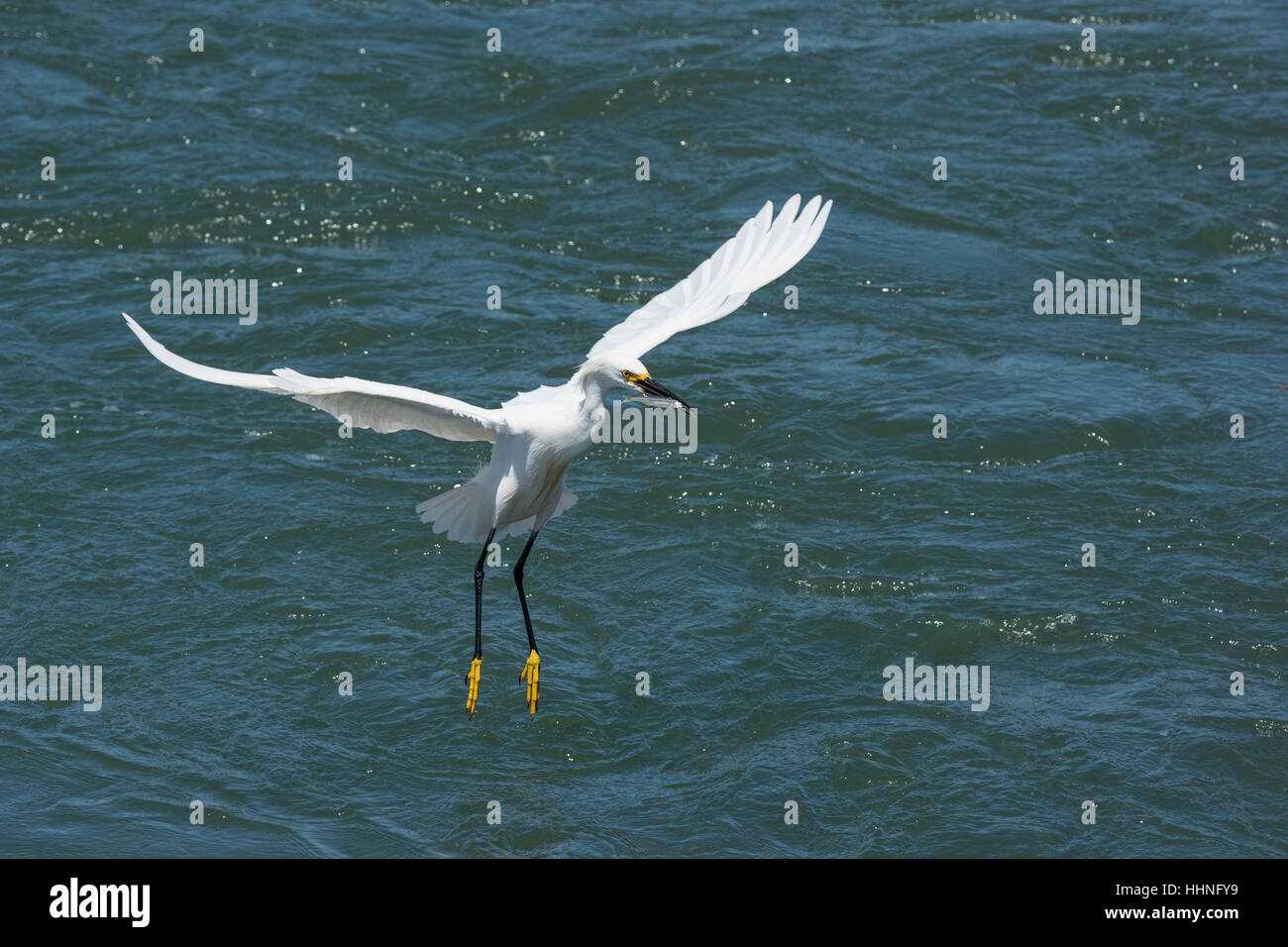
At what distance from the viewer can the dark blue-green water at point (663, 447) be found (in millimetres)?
10055

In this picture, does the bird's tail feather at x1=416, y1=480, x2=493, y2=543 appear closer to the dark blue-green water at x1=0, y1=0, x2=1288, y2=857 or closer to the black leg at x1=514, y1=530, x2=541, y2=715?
the black leg at x1=514, y1=530, x2=541, y2=715

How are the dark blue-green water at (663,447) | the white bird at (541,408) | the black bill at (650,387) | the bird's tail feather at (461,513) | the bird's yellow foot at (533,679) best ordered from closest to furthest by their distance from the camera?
the black bill at (650,387), the white bird at (541,408), the dark blue-green water at (663,447), the bird's yellow foot at (533,679), the bird's tail feather at (461,513)

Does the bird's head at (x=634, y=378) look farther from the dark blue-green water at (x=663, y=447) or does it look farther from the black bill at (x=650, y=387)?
the dark blue-green water at (x=663, y=447)

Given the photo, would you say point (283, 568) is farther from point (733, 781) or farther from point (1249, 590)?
point (1249, 590)

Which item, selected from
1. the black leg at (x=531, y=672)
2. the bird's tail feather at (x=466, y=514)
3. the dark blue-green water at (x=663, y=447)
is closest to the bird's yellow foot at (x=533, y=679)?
the black leg at (x=531, y=672)

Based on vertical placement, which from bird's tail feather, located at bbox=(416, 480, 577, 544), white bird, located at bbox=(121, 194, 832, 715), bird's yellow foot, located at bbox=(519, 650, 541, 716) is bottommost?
bird's yellow foot, located at bbox=(519, 650, 541, 716)

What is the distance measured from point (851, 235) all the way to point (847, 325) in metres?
1.68

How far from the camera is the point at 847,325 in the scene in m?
15.4

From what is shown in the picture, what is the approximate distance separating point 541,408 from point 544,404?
2.4 inches

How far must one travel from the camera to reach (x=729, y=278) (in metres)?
10.4

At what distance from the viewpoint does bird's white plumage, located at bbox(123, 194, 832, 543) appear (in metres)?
9.25

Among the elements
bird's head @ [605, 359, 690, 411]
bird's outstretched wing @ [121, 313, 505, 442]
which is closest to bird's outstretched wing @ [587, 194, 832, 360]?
bird's head @ [605, 359, 690, 411]

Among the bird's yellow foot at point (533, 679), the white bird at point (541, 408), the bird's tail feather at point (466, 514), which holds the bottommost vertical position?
the bird's yellow foot at point (533, 679)

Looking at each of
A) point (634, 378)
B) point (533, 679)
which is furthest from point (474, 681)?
point (634, 378)
